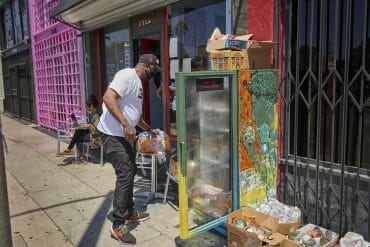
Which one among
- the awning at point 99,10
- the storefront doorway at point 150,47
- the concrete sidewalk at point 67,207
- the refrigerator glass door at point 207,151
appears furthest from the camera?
the storefront doorway at point 150,47

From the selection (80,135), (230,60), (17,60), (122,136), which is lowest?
(80,135)

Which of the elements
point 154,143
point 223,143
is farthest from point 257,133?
point 154,143

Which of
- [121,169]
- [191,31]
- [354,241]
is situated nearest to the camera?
[354,241]

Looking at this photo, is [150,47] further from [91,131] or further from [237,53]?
[237,53]

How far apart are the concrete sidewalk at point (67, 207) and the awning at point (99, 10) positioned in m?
2.72

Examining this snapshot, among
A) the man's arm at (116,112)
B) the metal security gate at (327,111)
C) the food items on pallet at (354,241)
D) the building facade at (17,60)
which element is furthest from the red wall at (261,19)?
the building facade at (17,60)

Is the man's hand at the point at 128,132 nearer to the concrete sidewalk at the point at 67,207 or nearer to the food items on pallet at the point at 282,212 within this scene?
the concrete sidewalk at the point at 67,207

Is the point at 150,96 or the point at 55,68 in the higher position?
the point at 55,68

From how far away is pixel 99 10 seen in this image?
654 cm

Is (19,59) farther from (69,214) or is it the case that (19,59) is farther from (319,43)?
(319,43)

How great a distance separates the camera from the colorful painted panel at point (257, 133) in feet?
10.8

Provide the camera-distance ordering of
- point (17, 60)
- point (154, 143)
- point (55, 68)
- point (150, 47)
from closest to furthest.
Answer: point (154, 143) → point (150, 47) → point (55, 68) → point (17, 60)

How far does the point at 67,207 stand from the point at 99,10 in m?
3.71

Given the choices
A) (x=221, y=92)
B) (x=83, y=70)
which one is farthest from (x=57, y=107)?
(x=221, y=92)
